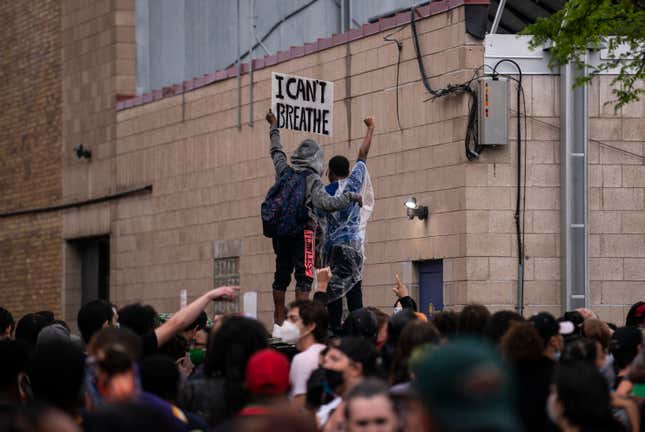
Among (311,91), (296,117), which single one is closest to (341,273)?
(296,117)

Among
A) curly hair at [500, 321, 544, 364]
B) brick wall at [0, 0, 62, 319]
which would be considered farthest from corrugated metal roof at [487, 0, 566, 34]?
curly hair at [500, 321, 544, 364]

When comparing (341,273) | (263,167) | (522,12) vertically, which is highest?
(522,12)

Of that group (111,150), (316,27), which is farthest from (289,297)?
(111,150)

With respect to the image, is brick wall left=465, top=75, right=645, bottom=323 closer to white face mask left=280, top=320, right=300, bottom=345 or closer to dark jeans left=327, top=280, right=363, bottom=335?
dark jeans left=327, top=280, right=363, bottom=335

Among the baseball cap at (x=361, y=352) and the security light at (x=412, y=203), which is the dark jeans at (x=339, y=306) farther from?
the security light at (x=412, y=203)

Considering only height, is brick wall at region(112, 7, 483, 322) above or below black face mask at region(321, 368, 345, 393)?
above

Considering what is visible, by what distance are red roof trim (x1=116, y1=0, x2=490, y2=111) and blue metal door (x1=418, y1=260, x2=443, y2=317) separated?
345cm

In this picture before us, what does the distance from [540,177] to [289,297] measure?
479 cm

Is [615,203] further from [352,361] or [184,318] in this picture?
[352,361]

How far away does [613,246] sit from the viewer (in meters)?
18.4

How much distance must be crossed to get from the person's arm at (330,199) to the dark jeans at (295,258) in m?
0.42

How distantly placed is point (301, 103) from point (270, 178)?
5246mm

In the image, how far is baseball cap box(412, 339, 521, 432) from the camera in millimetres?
3430

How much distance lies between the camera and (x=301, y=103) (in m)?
16.9
